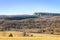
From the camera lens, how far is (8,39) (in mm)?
15180

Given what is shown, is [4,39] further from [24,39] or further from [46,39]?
[46,39]

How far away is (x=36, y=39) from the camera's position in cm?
1566

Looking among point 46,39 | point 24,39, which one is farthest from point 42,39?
point 24,39

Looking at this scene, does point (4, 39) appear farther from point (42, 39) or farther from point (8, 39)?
point (42, 39)

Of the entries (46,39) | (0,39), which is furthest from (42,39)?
(0,39)

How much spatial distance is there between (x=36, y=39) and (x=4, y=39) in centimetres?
289

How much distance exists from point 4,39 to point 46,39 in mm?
3811

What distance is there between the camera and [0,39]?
49.6 feet

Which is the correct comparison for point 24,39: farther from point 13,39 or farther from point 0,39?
point 0,39

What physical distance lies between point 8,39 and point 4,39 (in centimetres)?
35

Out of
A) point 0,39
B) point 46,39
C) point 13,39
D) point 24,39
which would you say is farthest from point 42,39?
point 0,39

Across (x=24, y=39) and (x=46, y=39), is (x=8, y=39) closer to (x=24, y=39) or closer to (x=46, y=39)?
(x=24, y=39)

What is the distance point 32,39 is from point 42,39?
0.92m

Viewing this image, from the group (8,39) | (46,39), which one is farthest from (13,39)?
(46,39)
